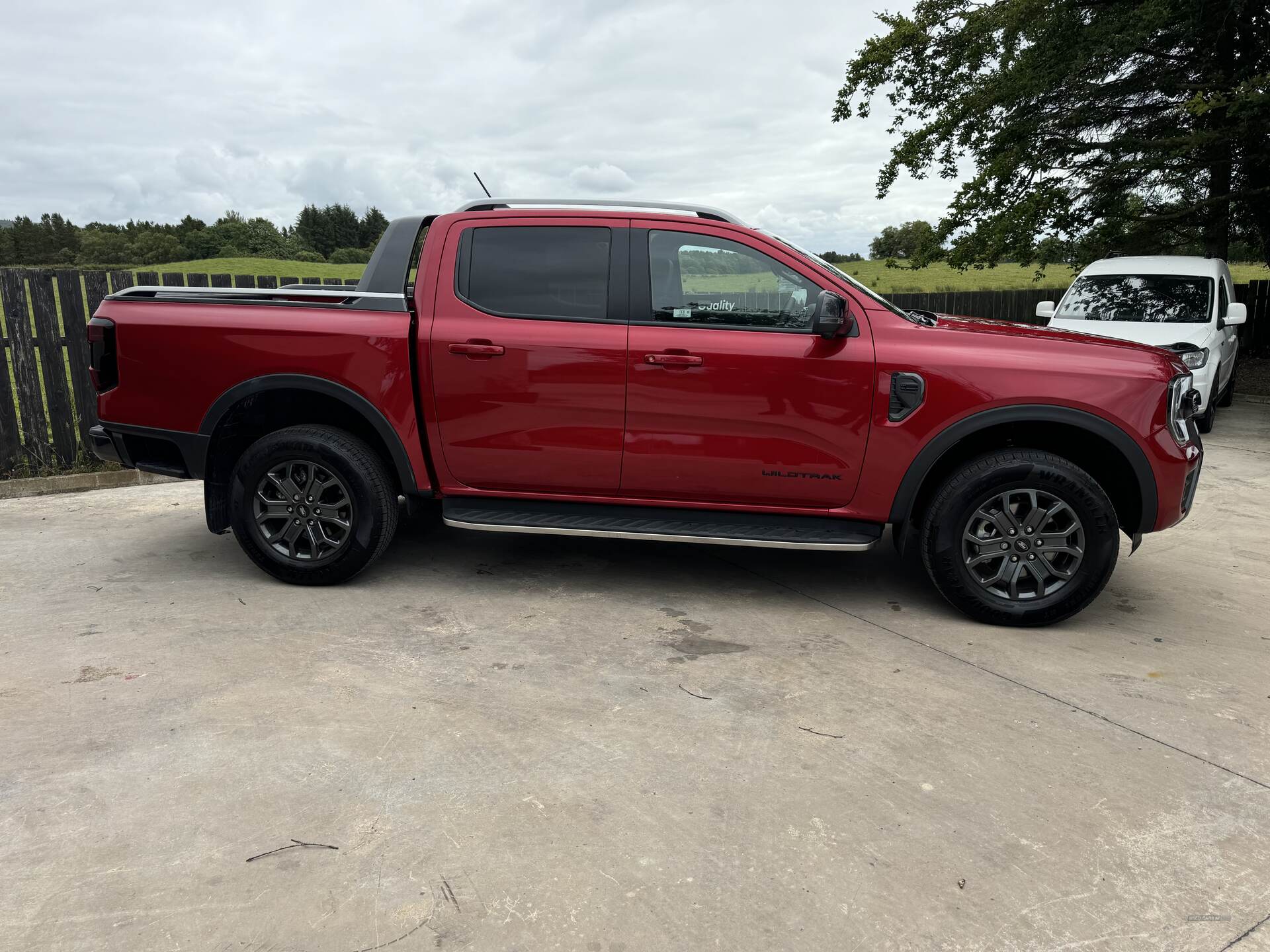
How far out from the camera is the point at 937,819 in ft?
8.18

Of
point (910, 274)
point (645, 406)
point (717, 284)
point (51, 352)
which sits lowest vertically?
point (51, 352)

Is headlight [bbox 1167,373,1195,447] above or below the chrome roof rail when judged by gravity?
below

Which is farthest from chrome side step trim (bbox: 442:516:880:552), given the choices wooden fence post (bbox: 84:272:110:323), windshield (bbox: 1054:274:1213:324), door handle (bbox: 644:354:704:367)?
windshield (bbox: 1054:274:1213:324)

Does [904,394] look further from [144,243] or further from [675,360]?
→ [144,243]

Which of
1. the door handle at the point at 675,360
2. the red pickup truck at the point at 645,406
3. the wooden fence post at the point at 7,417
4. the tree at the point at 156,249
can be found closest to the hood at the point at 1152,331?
the red pickup truck at the point at 645,406

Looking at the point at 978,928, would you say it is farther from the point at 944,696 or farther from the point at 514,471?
the point at 514,471

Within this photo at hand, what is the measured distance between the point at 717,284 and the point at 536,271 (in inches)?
35.5

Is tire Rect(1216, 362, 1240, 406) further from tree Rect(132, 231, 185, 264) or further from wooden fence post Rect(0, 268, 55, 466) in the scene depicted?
tree Rect(132, 231, 185, 264)

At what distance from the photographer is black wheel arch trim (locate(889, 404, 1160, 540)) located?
3828 millimetres

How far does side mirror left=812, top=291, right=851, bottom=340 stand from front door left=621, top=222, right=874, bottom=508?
0.41 ft

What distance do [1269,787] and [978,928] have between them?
134 cm

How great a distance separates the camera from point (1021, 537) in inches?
155

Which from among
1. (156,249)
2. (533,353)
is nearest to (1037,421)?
(533,353)

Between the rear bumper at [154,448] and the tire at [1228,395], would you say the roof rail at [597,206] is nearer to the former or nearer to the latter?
the rear bumper at [154,448]
